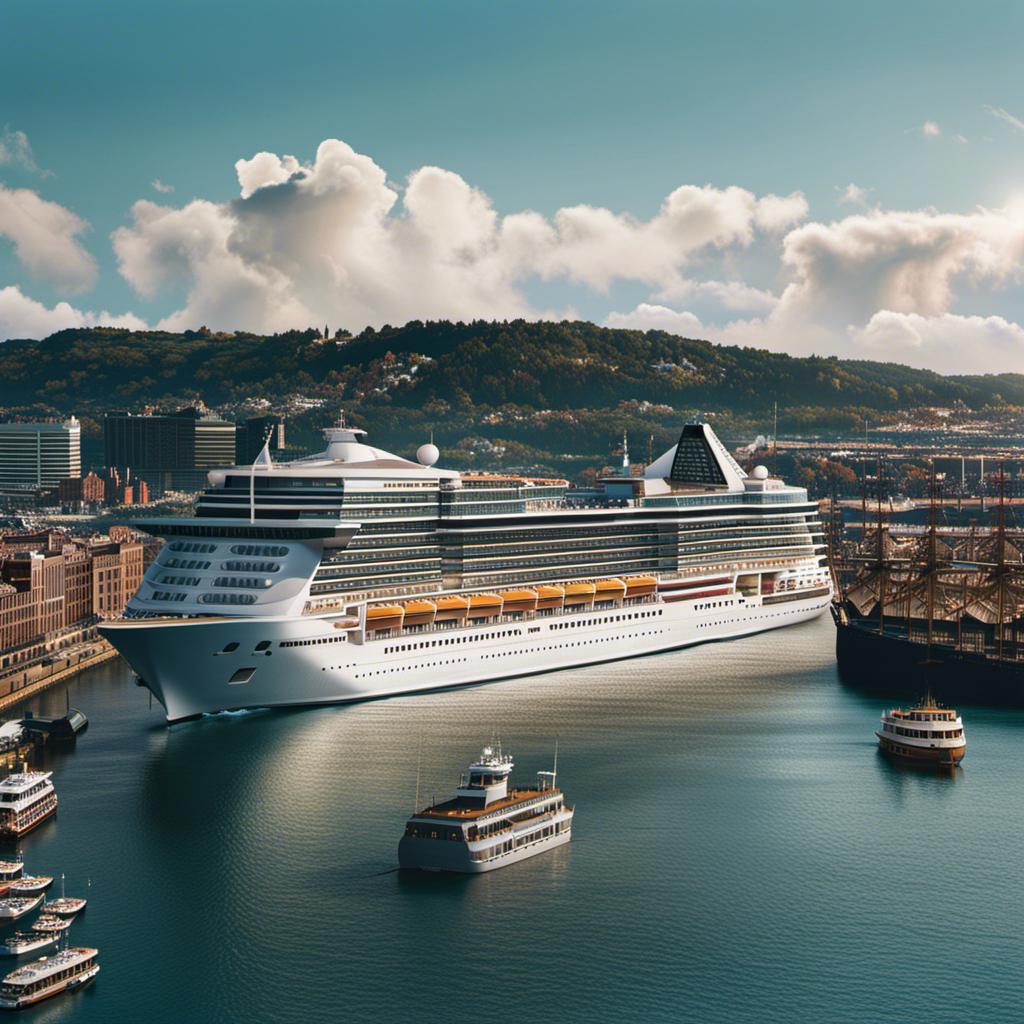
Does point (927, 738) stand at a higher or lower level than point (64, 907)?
higher

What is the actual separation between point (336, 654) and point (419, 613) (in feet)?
13.8

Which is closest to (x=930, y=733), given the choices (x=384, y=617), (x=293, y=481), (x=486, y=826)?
(x=486, y=826)

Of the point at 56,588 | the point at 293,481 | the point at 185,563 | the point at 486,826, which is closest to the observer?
the point at 486,826

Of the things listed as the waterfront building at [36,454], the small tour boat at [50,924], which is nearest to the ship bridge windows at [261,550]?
the small tour boat at [50,924]

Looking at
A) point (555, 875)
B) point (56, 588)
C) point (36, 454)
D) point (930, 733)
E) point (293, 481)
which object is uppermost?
point (36, 454)

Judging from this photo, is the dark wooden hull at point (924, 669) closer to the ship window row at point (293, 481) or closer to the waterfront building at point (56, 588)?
the ship window row at point (293, 481)

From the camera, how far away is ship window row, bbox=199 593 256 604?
47.1 meters

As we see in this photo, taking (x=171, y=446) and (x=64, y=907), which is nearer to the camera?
(x=64, y=907)

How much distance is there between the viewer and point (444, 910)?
30.1 meters

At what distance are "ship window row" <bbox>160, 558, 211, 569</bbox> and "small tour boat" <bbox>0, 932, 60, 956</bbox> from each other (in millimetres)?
21520

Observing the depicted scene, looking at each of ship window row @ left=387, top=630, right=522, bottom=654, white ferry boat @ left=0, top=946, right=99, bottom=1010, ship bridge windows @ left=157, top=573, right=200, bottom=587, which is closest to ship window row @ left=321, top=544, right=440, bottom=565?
ship window row @ left=387, top=630, right=522, bottom=654

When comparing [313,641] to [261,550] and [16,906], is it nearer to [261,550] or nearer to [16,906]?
[261,550]

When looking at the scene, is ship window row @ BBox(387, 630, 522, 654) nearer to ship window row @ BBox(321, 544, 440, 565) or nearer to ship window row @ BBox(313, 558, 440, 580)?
ship window row @ BBox(313, 558, 440, 580)

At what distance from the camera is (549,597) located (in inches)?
2212
